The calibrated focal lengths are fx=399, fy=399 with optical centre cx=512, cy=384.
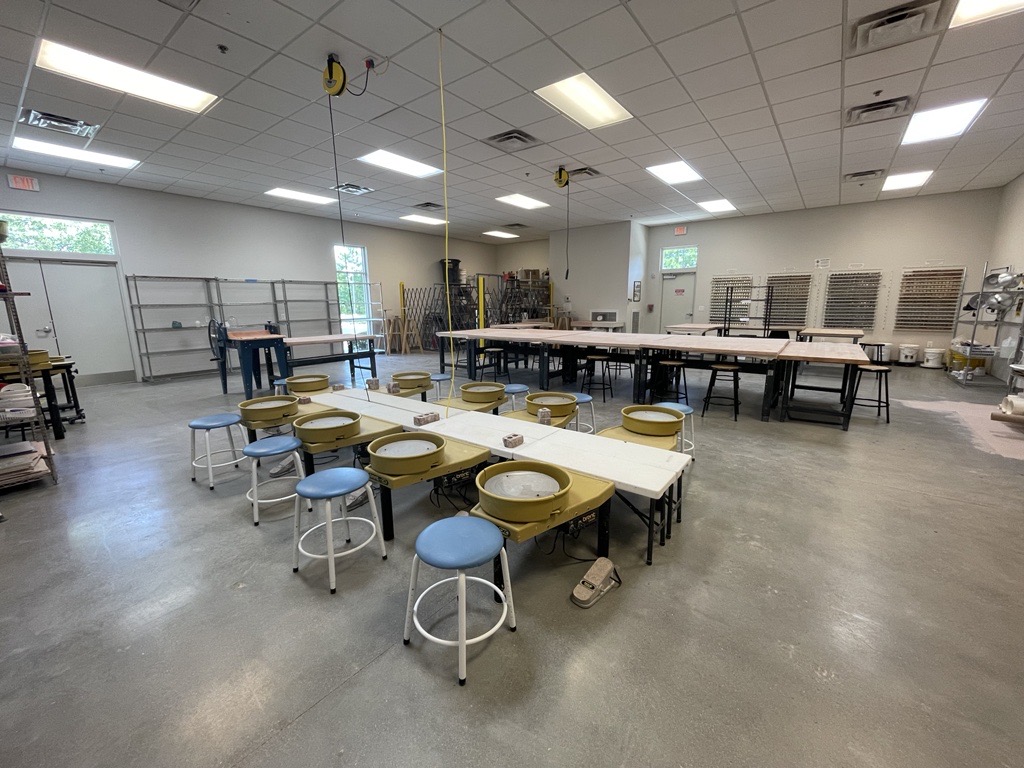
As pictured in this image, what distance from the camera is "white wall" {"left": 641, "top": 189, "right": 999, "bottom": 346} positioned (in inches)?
299

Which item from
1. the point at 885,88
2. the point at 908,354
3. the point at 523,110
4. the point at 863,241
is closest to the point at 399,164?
the point at 523,110

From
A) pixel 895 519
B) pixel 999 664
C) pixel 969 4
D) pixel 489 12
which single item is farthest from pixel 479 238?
pixel 999 664

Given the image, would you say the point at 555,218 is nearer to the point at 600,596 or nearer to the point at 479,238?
the point at 479,238

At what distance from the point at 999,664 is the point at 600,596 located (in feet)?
4.84

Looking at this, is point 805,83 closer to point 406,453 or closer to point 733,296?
point 406,453

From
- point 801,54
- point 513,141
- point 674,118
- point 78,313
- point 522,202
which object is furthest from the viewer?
point 522,202

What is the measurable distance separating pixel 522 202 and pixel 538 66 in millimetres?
4964

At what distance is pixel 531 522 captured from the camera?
59.5 inches

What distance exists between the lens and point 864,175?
21.2 ft

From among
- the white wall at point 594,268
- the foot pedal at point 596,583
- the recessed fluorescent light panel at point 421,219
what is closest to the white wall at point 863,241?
the white wall at point 594,268

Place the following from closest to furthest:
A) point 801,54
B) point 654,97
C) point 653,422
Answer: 1. point 653,422
2. point 801,54
3. point 654,97

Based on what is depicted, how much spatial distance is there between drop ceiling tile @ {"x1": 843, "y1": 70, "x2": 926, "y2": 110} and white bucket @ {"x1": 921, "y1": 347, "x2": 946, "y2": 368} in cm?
634

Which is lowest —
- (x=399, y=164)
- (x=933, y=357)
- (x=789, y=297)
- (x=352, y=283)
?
(x=933, y=357)

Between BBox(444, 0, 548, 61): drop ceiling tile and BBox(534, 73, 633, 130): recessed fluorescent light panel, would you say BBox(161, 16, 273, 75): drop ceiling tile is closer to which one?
BBox(444, 0, 548, 61): drop ceiling tile
